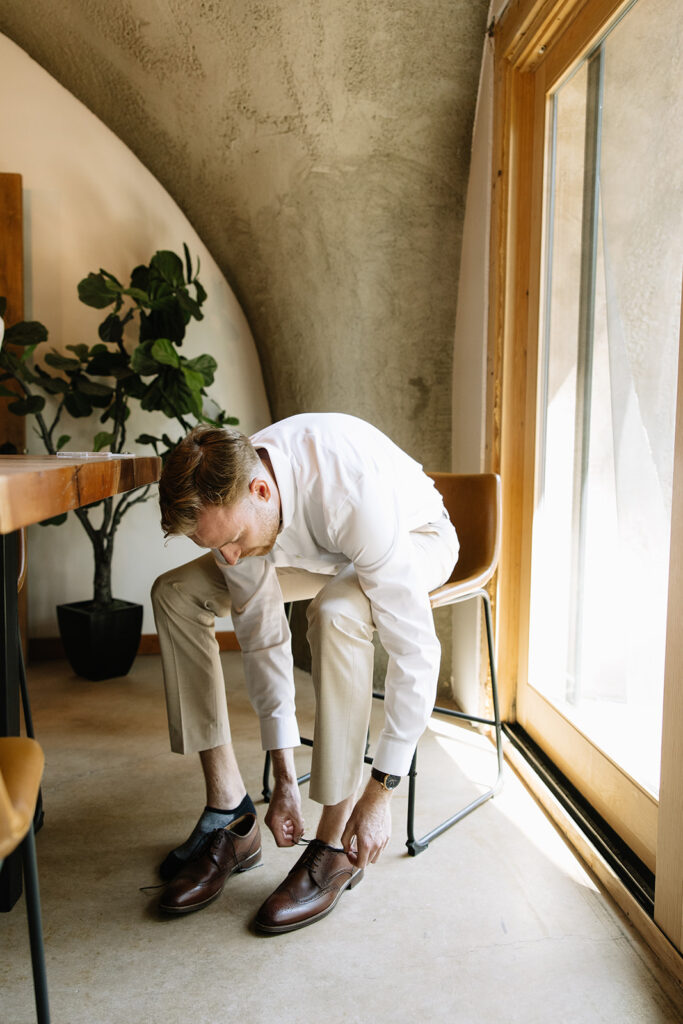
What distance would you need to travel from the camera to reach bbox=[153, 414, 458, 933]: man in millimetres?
1269

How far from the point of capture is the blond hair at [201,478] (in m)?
1.23

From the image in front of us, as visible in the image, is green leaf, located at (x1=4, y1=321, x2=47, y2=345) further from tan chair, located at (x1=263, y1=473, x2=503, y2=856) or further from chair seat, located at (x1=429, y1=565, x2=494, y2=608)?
chair seat, located at (x1=429, y1=565, x2=494, y2=608)

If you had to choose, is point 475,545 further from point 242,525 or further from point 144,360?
point 144,360

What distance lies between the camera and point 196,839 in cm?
157

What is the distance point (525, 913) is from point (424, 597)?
2.17ft

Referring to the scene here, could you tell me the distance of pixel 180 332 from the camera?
2.89m

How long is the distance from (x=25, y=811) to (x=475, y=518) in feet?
4.64

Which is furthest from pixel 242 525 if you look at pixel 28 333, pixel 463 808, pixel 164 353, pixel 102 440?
pixel 28 333

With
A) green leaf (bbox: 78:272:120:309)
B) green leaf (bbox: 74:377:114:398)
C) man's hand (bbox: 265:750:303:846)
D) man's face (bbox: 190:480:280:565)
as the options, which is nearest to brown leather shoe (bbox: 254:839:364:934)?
man's hand (bbox: 265:750:303:846)

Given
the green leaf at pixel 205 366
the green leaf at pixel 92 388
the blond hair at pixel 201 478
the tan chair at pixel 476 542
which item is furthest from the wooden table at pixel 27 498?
the green leaf at pixel 92 388

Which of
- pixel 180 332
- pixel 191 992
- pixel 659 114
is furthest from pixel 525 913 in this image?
pixel 180 332

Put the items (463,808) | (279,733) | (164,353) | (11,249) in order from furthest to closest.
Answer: (11,249), (164,353), (463,808), (279,733)

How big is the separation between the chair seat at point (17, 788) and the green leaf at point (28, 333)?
→ 223 cm

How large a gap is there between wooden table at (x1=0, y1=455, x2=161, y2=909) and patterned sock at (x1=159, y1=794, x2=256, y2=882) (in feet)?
0.97
